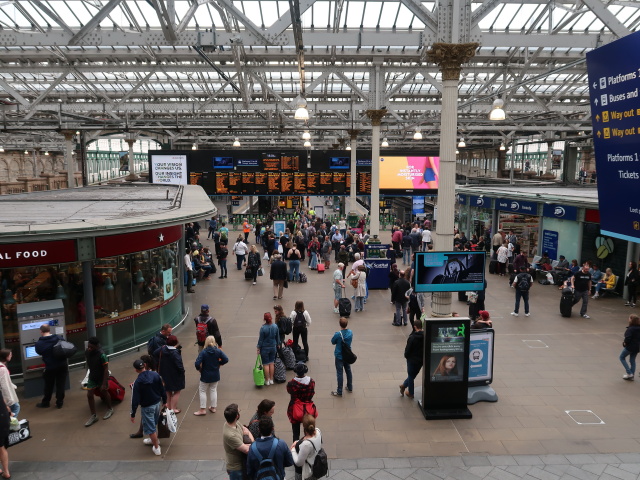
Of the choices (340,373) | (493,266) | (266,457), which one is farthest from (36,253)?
(493,266)

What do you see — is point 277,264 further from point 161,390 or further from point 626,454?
point 626,454

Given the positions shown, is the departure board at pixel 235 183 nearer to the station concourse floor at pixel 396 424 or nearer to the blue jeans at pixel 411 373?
the station concourse floor at pixel 396 424

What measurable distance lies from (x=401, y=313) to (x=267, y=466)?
8.25 m

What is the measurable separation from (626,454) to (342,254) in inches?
436

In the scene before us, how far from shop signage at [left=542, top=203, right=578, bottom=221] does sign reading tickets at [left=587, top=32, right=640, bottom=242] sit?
1359cm

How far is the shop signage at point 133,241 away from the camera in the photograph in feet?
31.5

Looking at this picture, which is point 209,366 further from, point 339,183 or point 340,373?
point 339,183

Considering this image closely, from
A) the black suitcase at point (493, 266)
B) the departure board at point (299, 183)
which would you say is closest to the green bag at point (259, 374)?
the black suitcase at point (493, 266)

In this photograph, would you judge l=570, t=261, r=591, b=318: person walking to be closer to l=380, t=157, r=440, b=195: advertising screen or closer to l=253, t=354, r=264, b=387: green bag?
l=253, t=354, r=264, b=387: green bag

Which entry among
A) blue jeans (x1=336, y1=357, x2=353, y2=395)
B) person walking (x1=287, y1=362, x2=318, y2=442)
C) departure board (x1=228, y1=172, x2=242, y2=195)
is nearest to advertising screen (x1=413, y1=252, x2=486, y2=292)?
blue jeans (x1=336, y1=357, x2=353, y2=395)

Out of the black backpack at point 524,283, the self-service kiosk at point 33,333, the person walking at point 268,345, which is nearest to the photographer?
the self-service kiosk at point 33,333

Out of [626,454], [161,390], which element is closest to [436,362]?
[626,454]

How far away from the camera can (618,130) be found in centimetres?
466

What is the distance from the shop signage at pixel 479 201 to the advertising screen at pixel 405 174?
4123mm
